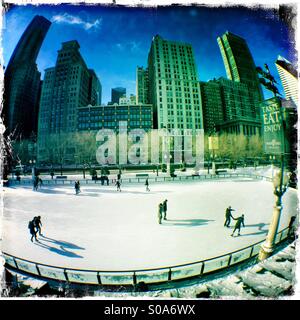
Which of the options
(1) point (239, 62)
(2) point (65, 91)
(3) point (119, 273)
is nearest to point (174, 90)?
(1) point (239, 62)

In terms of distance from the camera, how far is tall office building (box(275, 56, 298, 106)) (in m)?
3.95

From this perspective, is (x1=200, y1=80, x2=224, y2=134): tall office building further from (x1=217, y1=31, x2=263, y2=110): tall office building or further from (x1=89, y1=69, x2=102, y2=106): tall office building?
→ (x1=89, y1=69, x2=102, y2=106): tall office building

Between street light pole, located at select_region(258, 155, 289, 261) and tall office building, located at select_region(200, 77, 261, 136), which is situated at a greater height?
tall office building, located at select_region(200, 77, 261, 136)

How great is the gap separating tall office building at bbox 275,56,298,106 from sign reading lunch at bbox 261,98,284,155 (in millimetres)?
507

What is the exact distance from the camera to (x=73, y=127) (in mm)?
7492

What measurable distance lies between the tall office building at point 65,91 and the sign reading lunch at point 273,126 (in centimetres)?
500

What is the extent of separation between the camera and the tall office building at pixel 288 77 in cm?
395

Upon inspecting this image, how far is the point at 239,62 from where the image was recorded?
5.57 metres

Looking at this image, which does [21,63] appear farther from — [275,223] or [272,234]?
[272,234]

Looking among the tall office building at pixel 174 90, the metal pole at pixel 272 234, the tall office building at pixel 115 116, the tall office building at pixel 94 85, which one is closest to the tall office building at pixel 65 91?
the tall office building at pixel 94 85

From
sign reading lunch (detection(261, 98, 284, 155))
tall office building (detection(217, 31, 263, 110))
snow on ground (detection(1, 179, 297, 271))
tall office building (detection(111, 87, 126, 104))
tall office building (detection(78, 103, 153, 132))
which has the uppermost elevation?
tall office building (detection(217, 31, 263, 110))

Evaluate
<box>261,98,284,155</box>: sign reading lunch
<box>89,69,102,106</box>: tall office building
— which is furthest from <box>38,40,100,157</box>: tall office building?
<box>261,98,284,155</box>: sign reading lunch
